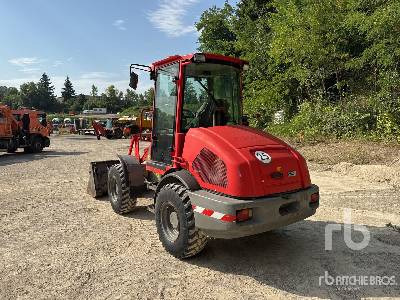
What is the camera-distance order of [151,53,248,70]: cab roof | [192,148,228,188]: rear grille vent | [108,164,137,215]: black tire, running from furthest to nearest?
1. [108,164,137,215]: black tire
2. [151,53,248,70]: cab roof
3. [192,148,228,188]: rear grille vent

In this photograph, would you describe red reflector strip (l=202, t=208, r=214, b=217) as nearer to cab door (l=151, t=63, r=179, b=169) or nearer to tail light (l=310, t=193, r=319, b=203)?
cab door (l=151, t=63, r=179, b=169)

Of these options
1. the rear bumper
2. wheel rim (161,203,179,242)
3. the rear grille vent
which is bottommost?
wheel rim (161,203,179,242)

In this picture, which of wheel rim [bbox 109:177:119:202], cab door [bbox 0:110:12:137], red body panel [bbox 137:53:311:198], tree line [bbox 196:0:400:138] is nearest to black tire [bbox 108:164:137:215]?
wheel rim [bbox 109:177:119:202]

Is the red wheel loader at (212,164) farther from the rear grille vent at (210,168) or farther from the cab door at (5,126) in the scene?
the cab door at (5,126)

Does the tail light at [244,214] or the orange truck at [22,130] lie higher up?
the orange truck at [22,130]

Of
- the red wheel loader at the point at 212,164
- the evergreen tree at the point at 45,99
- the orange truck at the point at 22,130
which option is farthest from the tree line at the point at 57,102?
the red wheel loader at the point at 212,164

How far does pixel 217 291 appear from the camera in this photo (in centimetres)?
400

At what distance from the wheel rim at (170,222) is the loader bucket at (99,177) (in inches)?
129

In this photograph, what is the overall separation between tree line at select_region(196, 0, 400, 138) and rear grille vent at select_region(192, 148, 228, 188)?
29.4 feet

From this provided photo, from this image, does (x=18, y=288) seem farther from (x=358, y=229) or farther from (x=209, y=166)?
(x=358, y=229)

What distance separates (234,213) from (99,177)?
189 inches

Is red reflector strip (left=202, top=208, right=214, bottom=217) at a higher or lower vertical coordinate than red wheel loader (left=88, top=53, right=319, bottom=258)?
lower

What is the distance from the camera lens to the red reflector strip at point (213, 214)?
4152mm

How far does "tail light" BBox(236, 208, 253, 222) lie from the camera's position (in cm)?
416
